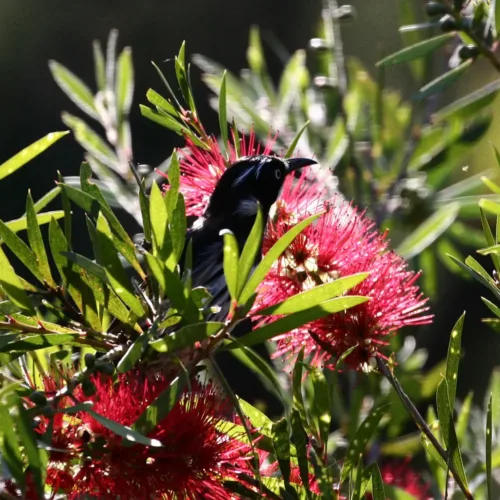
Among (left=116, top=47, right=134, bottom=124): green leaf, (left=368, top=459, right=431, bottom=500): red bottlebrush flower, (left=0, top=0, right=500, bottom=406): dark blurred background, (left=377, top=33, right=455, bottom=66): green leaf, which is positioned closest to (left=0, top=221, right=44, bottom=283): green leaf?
(left=377, top=33, right=455, bottom=66): green leaf

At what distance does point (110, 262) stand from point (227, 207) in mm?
401

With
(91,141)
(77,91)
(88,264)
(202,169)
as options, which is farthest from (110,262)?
(77,91)

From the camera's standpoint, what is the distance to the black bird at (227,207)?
100 centimetres

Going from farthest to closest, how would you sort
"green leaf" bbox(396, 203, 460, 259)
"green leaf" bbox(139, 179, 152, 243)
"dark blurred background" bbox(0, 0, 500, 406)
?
"dark blurred background" bbox(0, 0, 500, 406) < "green leaf" bbox(396, 203, 460, 259) < "green leaf" bbox(139, 179, 152, 243)

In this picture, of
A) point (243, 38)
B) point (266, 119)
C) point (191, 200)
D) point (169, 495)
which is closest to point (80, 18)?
point (243, 38)

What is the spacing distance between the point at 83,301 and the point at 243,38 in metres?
4.68

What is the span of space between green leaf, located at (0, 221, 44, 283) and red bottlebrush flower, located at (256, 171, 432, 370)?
0.62ft

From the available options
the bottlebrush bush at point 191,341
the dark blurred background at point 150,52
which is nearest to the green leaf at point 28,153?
the bottlebrush bush at point 191,341

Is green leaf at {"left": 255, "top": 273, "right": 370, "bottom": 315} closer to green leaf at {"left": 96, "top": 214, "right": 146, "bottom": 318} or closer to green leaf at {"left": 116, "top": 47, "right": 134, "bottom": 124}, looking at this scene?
green leaf at {"left": 96, "top": 214, "right": 146, "bottom": 318}

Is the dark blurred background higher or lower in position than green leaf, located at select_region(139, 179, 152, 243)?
lower

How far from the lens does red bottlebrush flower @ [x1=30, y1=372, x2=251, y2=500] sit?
706mm

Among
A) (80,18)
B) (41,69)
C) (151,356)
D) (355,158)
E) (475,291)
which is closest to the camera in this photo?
(151,356)

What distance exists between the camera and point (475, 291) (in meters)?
3.79

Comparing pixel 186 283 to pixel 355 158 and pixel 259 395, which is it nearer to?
pixel 355 158
